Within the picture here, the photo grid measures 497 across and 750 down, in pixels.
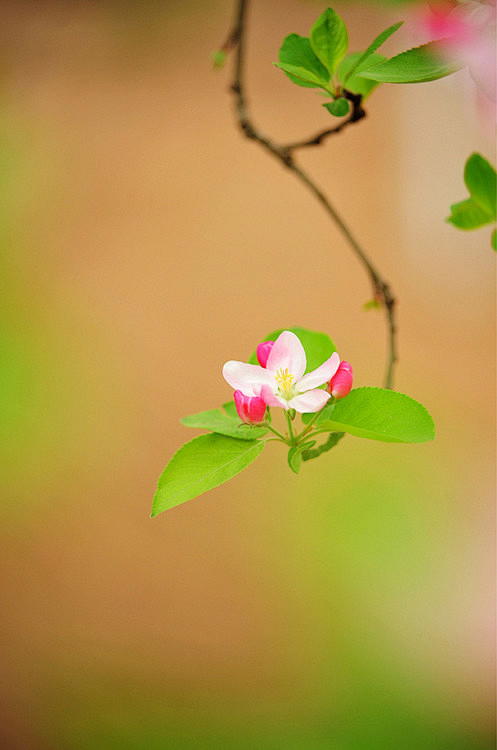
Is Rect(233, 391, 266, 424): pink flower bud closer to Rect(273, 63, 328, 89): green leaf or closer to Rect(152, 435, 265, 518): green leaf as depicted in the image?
Rect(152, 435, 265, 518): green leaf

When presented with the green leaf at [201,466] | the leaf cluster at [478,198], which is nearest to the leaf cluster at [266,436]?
the green leaf at [201,466]

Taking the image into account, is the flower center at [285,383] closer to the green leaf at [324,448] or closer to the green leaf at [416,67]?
the green leaf at [324,448]

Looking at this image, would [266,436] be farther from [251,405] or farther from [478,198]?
[478,198]

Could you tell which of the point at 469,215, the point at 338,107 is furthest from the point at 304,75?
the point at 469,215

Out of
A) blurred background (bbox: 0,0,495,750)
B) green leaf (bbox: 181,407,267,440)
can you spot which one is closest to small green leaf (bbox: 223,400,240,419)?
green leaf (bbox: 181,407,267,440)

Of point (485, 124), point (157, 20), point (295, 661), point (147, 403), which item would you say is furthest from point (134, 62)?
point (485, 124)

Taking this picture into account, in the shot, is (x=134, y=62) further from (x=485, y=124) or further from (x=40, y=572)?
(x=485, y=124)
